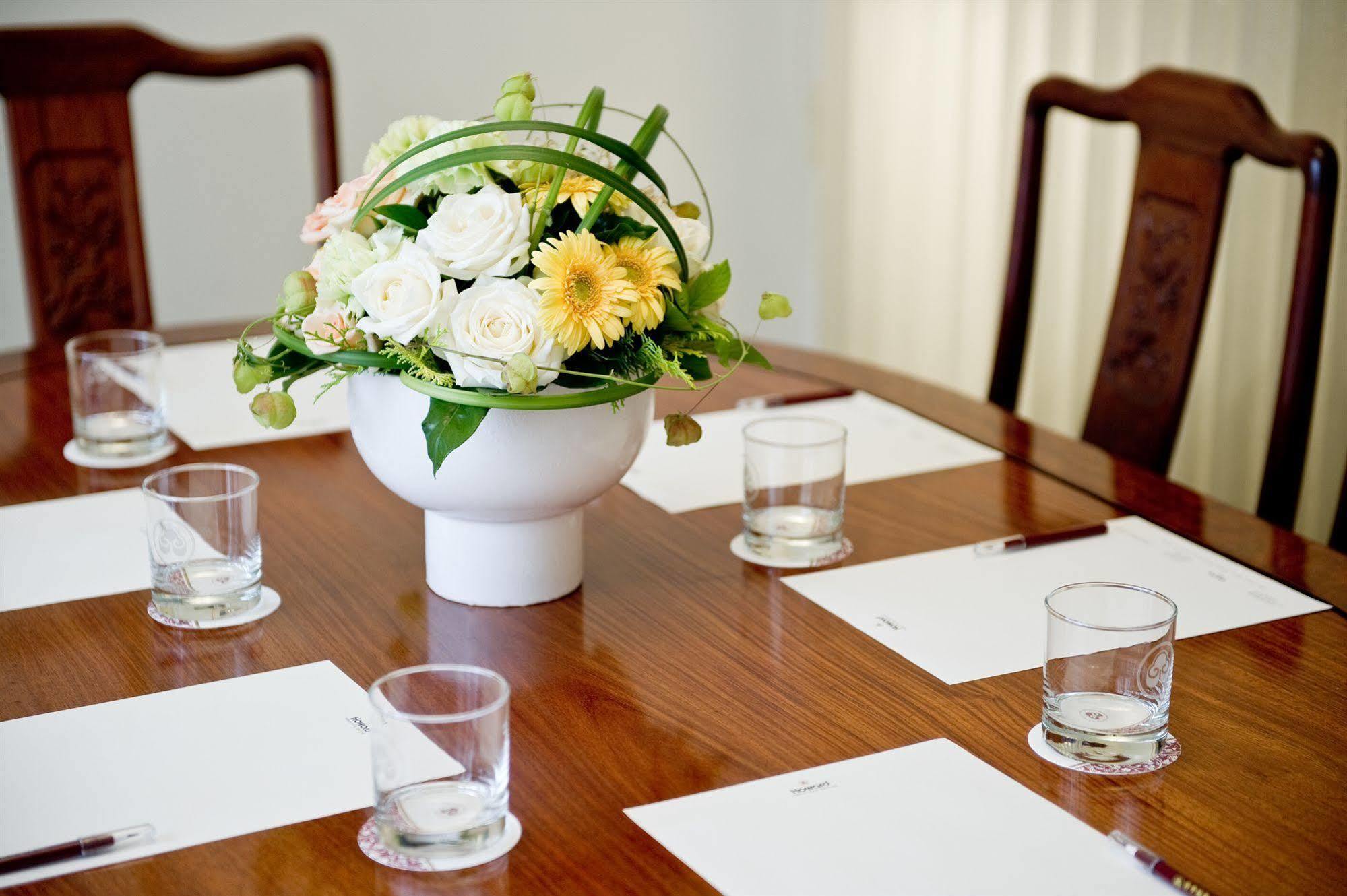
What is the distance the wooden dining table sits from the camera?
2.85 feet

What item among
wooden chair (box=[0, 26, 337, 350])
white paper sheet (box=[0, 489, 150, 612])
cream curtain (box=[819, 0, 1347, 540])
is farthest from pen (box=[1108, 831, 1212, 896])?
wooden chair (box=[0, 26, 337, 350])

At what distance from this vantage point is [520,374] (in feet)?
3.45

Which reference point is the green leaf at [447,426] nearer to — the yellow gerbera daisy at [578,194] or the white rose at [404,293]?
the white rose at [404,293]

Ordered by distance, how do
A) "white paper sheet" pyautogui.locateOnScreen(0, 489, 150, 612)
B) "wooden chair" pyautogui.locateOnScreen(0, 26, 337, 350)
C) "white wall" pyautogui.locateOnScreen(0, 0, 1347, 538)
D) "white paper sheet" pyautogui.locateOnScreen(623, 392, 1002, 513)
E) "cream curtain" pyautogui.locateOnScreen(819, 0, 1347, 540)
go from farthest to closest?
1. "white wall" pyautogui.locateOnScreen(0, 0, 1347, 538)
2. "cream curtain" pyautogui.locateOnScreen(819, 0, 1347, 540)
3. "wooden chair" pyautogui.locateOnScreen(0, 26, 337, 350)
4. "white paper sheet" pyautogui.locateOnScreen(623, 392, 1002, 513)
5. "white paper sheet" pyautogui.locateOnScreen(0, 489, 150, 612)

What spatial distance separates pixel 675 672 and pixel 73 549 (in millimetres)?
592

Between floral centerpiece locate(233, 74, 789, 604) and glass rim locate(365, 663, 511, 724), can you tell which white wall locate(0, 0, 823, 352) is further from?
glass rim locate(365, 663, 511, 724)

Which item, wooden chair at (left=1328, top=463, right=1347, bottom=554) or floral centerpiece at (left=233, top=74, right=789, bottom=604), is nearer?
floral centerpiece at (left=233, top=74, right=789, bottom=604)

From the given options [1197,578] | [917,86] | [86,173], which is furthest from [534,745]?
[917,86]

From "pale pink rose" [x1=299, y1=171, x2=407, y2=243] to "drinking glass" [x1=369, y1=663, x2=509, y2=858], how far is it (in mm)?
435

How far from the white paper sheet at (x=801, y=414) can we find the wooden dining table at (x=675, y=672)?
3 centimetres

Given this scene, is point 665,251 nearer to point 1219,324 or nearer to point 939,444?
point 939,444

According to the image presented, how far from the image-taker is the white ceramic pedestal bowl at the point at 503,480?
1148 millimetres

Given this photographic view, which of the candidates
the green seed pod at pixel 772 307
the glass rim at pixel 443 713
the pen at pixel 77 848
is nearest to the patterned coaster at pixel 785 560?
the green seed pod at pixel 772 307

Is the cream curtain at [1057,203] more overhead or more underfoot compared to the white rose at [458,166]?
more underfoot
